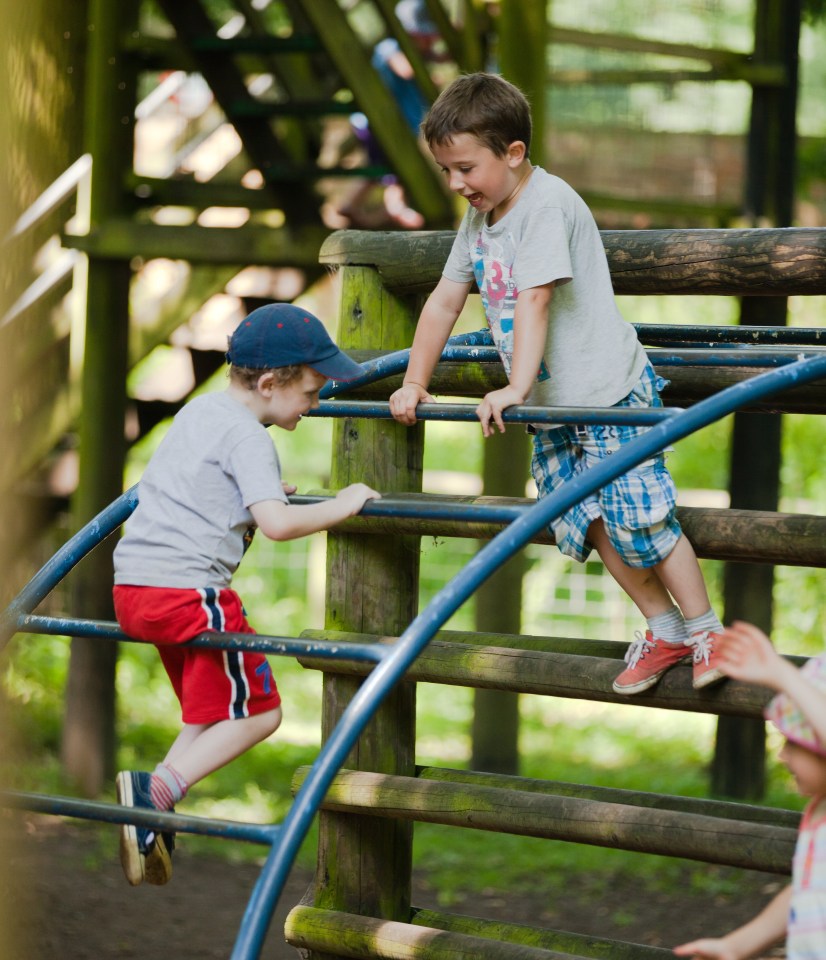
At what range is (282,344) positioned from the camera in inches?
93.3

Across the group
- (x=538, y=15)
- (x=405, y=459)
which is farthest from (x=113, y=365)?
(x=405, y=459)

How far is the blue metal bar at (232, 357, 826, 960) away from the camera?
1.99 meters

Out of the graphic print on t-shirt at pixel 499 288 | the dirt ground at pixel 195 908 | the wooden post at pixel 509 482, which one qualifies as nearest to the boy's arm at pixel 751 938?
the graphic print on t-shirt at pixel 499 288

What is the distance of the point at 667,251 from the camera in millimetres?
2764

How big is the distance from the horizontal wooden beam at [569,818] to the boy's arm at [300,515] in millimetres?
838

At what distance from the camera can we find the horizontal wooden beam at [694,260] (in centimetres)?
260

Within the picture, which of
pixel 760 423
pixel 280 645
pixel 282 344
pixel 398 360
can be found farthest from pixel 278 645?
pixel 760 423

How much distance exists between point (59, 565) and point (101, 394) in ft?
10.2

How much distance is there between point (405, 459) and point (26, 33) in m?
1.91

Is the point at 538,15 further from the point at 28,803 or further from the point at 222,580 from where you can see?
the point at 28,803

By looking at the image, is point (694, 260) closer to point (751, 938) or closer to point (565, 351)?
point (565, 351)

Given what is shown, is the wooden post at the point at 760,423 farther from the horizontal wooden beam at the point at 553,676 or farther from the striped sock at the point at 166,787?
the striped sock at the point at 166,787

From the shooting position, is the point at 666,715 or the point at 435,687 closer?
the point at 666,715

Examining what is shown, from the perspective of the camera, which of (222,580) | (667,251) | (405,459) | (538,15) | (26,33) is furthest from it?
(538,15)
